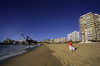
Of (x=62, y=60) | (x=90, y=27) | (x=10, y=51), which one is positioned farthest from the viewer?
(x=90, y=27)

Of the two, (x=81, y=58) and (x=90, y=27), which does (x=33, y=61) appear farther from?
(x=90, y=27)

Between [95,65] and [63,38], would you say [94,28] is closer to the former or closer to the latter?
[95,65]

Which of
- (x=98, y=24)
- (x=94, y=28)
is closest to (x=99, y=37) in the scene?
(x=94, y=28)

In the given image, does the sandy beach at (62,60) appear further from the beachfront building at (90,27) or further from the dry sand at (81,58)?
the beachfront building at (90,27)

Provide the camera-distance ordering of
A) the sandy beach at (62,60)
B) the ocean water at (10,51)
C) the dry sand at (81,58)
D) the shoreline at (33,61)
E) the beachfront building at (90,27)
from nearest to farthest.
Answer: the dry sand at (81,58), the sandy beach at (62,60), the shoreline at (33,61), the ocean water at (10,51), the beachfront building at (90,27)

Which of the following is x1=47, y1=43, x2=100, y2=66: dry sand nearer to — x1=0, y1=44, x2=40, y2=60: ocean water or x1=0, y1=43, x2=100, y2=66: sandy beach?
x1=0, y1=43, x2=100, y2=66: sandy beach

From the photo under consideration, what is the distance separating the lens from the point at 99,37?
43031 millimetres

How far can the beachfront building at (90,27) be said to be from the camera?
42.8m

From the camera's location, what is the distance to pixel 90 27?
4478 centimetres

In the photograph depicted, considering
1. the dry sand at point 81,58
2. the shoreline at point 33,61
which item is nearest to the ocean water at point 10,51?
→ the shoreline at point 33,61

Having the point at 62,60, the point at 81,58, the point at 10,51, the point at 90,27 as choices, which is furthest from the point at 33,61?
the point at 90,27

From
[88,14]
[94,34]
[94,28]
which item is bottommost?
[94,34]

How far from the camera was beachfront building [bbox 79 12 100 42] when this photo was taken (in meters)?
42.8

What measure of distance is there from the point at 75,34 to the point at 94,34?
124 feet
